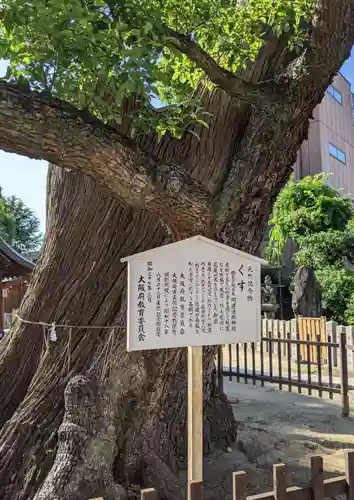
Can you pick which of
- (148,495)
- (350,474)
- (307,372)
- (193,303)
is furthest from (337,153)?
(148,495)

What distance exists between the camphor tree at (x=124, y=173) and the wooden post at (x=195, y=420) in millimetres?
663

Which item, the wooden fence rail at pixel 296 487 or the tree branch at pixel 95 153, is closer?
the wooden fence rail at pixel 296 487

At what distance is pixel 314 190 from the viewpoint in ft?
62.3

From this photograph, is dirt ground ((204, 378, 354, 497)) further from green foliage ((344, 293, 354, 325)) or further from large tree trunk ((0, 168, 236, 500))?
green foliage ((344, 293, 354, 325))

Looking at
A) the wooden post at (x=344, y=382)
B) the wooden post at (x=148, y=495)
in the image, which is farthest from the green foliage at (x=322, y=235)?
the wooden post at (x=148, y=495)

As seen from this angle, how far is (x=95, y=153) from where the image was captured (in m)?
2.78

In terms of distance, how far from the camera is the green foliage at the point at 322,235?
51.1 ft

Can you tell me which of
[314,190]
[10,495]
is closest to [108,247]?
[10,495]

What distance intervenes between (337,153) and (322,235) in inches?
401

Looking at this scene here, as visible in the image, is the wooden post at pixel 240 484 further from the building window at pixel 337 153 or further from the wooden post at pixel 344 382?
the building window at pixel 337 153

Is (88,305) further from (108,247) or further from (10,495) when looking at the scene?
(10,495)

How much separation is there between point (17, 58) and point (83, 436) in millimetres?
2622

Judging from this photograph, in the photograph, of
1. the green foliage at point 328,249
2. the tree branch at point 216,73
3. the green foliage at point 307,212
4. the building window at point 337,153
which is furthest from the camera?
the building window at point 337,153

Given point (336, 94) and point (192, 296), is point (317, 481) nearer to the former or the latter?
point (192, 296)
